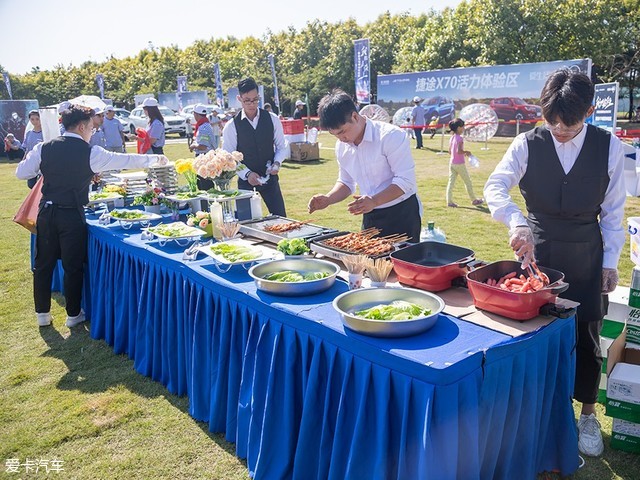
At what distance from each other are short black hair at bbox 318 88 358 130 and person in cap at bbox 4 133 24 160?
15004 mm

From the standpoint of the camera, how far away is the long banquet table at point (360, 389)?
5.24ft

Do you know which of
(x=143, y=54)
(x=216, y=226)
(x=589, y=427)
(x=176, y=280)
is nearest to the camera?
(x=589, y=427)

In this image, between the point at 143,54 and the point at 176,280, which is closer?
the point at 176,280

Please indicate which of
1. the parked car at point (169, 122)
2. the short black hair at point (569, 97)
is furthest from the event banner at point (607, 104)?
the parked car at point (169, 122)

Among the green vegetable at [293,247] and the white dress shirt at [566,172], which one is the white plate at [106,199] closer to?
the green vegetable at [293,247]

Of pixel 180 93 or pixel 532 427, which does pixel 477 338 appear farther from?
pixel 180 93

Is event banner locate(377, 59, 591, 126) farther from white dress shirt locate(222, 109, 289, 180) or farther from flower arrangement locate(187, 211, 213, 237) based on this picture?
flower arrangement locate(187, 211, 213, 237)

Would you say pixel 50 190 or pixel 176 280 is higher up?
pixel 50 190

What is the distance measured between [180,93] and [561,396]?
32599 mm

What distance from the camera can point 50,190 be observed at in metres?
3.67

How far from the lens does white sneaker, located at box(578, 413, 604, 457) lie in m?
2.38

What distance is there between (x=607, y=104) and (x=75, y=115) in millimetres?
8704

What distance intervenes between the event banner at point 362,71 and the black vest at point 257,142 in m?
14.9

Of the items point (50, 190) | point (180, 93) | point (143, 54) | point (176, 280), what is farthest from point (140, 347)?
point (143, 54)
